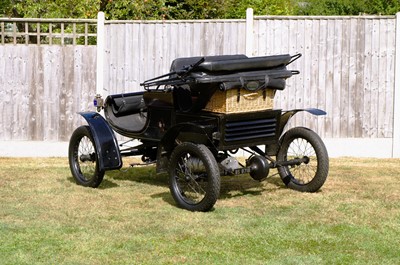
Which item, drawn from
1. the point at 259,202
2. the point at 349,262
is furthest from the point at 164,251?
the point at 259,202

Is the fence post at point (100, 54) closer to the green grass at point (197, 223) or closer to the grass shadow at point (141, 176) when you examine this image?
the grass shadow at point (141, 176)

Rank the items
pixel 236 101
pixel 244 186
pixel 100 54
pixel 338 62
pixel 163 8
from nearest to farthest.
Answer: pixel 236 101 < pixel 244 186 < pixel 338 62 < pixel 100 54 < pixel 163 8

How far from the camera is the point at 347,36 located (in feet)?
41.9

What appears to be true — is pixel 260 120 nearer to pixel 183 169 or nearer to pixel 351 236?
pixel 183 169

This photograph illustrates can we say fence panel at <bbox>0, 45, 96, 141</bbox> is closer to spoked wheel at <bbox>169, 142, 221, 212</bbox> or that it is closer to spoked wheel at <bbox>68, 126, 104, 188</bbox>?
spoked wheel at <bbox>68, 126, 104, 188</bbox>

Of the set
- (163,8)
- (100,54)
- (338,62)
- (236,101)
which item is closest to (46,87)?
(100,54)

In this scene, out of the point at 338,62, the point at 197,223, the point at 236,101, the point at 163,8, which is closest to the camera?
the point at 197,223

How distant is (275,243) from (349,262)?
790mm

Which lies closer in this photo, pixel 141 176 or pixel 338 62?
pixel 141 176

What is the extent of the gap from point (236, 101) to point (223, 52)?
13.5ft

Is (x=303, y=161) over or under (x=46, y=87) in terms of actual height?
under

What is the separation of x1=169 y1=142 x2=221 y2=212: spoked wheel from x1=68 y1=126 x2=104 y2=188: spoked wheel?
4.06 ft

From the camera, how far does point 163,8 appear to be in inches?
674

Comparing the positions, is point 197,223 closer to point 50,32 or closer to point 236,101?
point 236,101
